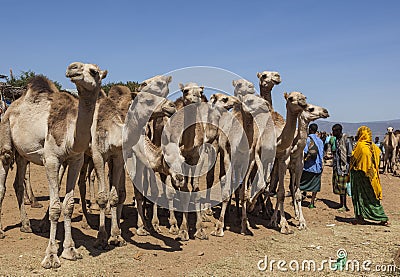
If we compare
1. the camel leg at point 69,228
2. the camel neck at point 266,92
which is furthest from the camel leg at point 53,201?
the camel neck at point 266,92

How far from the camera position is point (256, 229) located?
8.15 m

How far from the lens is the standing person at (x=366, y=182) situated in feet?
28.2

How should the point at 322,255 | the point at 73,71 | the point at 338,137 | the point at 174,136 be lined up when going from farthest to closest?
the point at 338,137 < the point at 174,136 < the point at 322,255 < the point at 73,71

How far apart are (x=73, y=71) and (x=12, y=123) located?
247 centimetres

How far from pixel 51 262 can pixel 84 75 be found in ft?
8.76

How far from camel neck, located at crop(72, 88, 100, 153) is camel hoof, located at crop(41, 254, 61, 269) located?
62.7 inches

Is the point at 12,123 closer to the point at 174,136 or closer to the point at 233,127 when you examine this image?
the point at 174,136

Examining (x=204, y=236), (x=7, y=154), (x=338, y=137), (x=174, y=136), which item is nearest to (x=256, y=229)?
(x=204, y=236)

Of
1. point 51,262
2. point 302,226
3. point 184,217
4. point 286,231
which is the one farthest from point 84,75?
point 302,226

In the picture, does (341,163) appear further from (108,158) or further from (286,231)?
(108,158)

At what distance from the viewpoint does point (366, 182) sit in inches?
341

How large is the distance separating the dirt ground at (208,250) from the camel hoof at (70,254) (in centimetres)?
8

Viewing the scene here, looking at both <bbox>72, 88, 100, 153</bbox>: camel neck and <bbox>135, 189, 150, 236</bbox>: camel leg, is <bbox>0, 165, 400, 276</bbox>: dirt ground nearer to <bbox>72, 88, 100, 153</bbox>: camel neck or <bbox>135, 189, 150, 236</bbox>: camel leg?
<bbox>135, 189, 150, 236</bbox>: camel leg

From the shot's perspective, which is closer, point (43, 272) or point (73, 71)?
point (73, 71)
